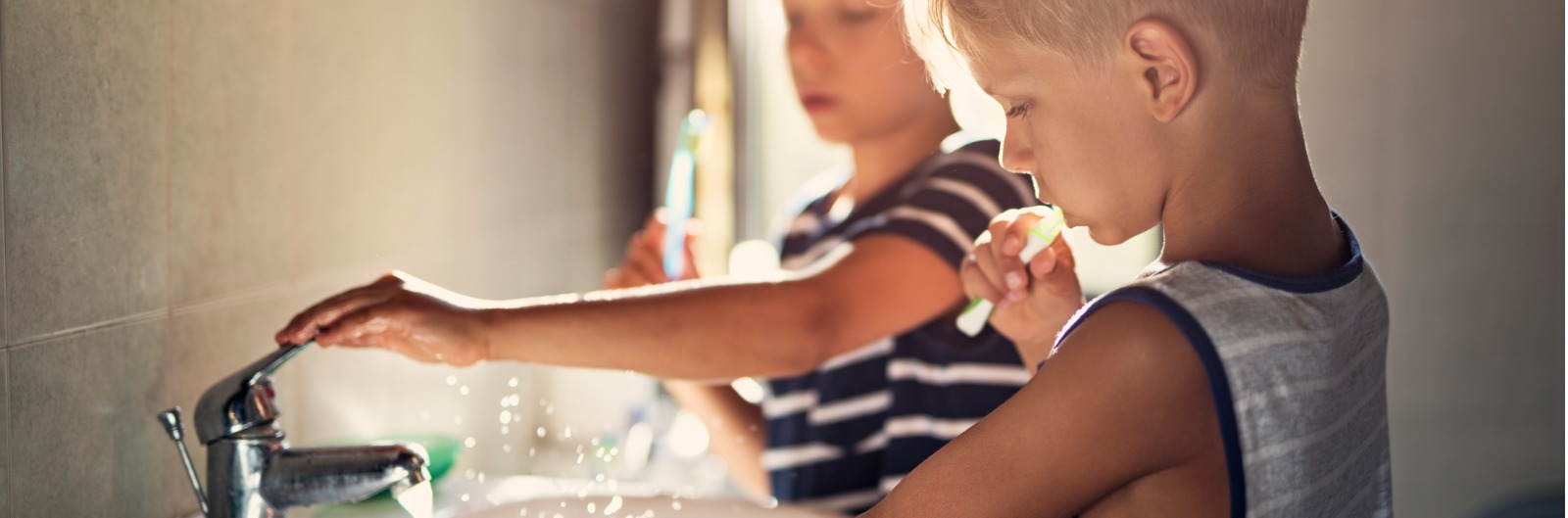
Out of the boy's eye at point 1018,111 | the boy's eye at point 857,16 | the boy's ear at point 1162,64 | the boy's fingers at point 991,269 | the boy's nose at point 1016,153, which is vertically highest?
the boy's eye at point 857,16

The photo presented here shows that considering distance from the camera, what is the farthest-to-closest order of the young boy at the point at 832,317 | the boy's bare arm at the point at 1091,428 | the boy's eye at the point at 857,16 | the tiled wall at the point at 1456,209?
the tiled wall at the point at 1456,209 < the boy's eye at the point at 857,16 < the young boy at the point at 832,317 < the boy's bare arm at the point at 1091,428

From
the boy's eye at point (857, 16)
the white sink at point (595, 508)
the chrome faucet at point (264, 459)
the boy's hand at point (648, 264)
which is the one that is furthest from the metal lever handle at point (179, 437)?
the boy's eye at point (857, 16)

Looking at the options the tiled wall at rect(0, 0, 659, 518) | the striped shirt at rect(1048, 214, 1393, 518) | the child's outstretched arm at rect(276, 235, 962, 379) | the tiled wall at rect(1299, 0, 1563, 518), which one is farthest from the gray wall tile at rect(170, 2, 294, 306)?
the tiled wall at rect(1299, 0, 1563, 518)

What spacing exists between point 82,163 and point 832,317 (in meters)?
0.44

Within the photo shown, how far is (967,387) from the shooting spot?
0.97 m

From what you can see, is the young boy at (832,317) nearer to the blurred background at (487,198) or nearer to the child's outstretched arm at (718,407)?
the child's outstretched arm at (718,407)

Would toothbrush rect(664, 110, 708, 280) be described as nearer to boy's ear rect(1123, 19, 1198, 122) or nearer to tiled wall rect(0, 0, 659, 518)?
tiled wall rect(0, 0, 659, 518)

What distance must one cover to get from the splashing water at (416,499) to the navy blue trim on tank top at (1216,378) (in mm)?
366

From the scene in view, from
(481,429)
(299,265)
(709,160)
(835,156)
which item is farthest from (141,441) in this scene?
(835,156)

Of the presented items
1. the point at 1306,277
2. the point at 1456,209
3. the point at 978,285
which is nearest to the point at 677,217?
the point at 978,285

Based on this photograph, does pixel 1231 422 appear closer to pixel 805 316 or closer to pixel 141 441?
pixel 805 316

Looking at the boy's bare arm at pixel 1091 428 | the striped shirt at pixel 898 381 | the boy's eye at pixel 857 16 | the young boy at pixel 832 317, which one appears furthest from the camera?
the boy's eye at pixel 857 16

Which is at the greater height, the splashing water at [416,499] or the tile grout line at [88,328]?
the tile grout line at [88,328]

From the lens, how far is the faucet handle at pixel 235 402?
61cm
